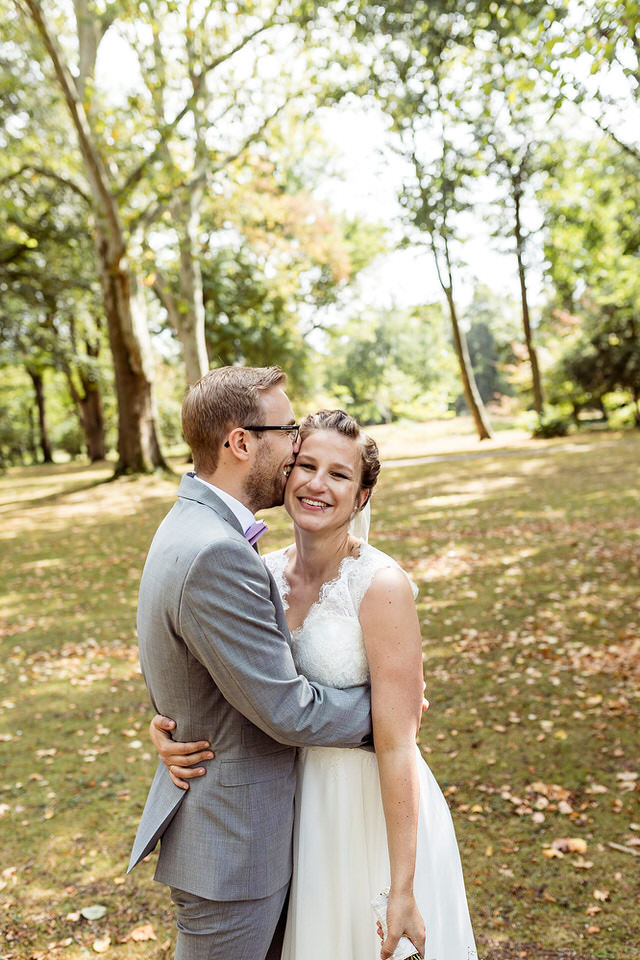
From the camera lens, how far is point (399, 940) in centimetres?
210

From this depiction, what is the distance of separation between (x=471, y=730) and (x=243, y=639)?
4.29 meters

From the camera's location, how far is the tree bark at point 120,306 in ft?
52.1

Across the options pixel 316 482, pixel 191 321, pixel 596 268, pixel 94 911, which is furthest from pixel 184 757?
pixel 596 268

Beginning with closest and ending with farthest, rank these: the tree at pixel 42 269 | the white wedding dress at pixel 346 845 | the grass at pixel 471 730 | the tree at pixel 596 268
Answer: the white wedding dress at pixel 346 845 → the grass at pixel 471 730 → the tree at pixel 42 269 → the tree at pixel 596 268

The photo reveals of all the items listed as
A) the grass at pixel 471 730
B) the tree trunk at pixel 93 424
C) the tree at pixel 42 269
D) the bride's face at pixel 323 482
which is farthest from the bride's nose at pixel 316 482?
the tree trunk at pixel 93 424

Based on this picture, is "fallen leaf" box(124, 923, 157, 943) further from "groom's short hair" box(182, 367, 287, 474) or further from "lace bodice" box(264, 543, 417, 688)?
"groom's short hair" box(182, 367, 287, 474)

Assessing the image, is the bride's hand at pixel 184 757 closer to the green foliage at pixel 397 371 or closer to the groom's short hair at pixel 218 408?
the groom's short hair at pixel 218 408

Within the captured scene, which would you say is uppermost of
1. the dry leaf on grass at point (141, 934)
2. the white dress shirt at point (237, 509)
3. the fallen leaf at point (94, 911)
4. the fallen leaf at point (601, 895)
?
the white dress shirt at point (237, 509)

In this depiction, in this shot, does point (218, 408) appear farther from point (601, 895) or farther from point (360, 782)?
point (601, 895)

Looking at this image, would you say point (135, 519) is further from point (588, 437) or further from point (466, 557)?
point (588, 437)

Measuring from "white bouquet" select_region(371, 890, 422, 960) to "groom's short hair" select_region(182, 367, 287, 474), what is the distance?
1341mm

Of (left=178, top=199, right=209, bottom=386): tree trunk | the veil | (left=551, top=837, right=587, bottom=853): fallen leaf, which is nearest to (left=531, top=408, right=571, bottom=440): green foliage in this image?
(left=178, top=199, right=209, bottom=386): tree trunk

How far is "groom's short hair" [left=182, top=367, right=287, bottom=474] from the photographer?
2119 mm

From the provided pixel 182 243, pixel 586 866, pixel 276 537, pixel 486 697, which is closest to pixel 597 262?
pixel 182 243
